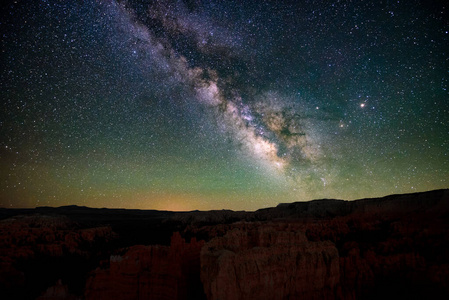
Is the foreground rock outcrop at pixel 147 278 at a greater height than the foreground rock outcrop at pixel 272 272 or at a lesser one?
lesser

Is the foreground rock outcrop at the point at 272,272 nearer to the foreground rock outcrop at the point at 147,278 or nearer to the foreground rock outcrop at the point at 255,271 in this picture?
the foreground rock outcrop at the point at 255,271

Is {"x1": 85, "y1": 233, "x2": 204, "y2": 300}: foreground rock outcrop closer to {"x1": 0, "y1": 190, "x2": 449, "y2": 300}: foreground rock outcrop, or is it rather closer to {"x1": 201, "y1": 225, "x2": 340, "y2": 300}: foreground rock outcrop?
{"x1": 0, "y1": 190, "x2": 449, "y2": 300}: foreground rock outcrop

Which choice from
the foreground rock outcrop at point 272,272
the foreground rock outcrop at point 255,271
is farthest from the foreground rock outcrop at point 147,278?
the foreground rock outcrop at point 272,272

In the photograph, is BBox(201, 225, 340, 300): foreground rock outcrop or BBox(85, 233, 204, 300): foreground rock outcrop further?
BBox(85, 233, 204, 300): foreground rock outcrop

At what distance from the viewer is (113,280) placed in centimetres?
1395

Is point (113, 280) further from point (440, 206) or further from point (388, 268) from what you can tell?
point (440, 206)

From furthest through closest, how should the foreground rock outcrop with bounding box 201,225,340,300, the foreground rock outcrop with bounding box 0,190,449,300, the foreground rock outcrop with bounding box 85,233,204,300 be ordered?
the foreground rock outcrop with bounding box 85,233,204,300
the foreground rock outcrop with bounding box 0,190,449,300
the foreground rock outcrop with bounding box 201,225,340,300

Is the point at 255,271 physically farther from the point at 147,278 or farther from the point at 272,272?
the point at 147,278

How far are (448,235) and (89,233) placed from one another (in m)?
46.4

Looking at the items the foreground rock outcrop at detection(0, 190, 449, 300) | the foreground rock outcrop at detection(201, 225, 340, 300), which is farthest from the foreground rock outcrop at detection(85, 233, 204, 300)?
the foreground rock outcrop at detection(201, 225, 340, 300)

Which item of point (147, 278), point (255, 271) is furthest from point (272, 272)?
point (147, 278)

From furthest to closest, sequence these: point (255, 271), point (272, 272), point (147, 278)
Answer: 1. point (147, 278)
2. point (272, 272)
3. point (255, 271)

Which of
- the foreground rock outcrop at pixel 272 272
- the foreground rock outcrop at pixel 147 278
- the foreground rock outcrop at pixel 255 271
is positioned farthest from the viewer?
the foreground rock outcrop at pixel 147 278

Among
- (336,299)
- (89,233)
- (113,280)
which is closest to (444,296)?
(336,299)
